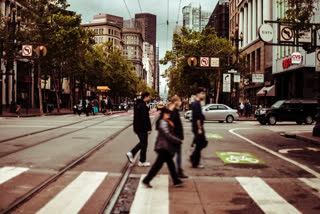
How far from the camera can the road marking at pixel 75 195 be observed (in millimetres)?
5230

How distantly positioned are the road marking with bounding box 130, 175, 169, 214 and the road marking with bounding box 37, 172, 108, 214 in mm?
813

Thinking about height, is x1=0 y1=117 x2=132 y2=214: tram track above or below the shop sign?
below

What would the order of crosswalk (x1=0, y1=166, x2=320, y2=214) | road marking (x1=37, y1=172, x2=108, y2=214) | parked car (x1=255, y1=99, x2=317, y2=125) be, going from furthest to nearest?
parked car (x1=255, y1=99, x2=317, y2=125) → crosswalk (x1=0, y1=166, x2=320, y2=214) → road marking (x1=37, y1=172, x2=108, y2=214)

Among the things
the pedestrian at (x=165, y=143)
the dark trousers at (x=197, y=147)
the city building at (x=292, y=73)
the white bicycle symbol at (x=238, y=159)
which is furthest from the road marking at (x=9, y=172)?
the city building at (x=292, y=73)

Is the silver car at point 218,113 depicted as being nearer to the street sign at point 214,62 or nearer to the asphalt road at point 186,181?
the street sign at point 214,62

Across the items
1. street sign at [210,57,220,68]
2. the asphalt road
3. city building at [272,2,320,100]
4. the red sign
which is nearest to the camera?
the asphalt road

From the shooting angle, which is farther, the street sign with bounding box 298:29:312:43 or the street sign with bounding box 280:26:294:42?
the street sign with bounding box 280:26:294:42

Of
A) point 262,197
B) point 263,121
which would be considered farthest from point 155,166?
point 263,121

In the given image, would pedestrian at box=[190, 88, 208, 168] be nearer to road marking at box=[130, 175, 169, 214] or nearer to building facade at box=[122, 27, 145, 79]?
road marking at box=[130, 175, 169, 214]

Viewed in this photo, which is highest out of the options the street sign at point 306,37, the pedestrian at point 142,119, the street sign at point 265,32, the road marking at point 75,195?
the street sign at point 265,32

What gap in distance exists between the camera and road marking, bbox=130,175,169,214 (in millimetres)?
5238

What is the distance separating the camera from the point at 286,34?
16484 millimetres

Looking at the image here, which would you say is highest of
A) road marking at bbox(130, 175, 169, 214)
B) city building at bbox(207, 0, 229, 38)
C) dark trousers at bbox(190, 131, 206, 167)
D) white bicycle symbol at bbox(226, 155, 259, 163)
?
city building at bbox(207, 0, 229, 38)

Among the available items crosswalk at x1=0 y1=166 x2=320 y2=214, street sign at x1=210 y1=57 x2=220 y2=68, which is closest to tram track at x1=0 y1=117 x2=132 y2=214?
crosswalk at x1=0 y1=166 x2=320 y2=214
